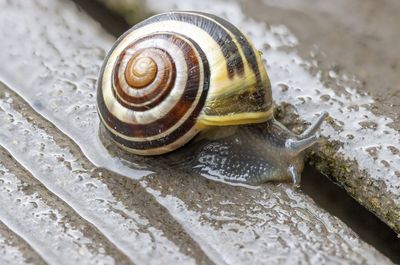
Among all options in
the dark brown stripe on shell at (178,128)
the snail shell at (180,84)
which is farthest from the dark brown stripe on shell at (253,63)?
the dark brown stripe on shell at (178,128)

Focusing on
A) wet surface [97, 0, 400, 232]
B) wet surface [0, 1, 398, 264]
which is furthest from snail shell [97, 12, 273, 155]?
wet surface [97, 0, 400, 232]

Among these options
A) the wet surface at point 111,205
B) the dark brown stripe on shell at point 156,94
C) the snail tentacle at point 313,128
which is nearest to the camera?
the wet surface at point 111,205

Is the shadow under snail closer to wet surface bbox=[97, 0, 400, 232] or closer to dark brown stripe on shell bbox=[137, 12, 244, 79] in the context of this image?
dark brown stripe on shell bbox=[137, 12, 244, 79]

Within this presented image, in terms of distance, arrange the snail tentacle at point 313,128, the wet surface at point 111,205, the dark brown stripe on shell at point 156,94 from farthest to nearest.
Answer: the snail tentacle at point 313,128 → the dark brown stripe on shell at point 156,94 → the wet surface at point 111,205

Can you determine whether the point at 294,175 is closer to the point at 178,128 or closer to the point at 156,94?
the point at 178,128

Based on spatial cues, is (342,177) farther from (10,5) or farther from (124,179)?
(10,5)

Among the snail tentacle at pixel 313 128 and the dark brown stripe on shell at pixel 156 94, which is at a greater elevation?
the snail tentacle at pixel 313 128

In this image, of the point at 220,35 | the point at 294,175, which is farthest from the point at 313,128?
the point at 220,35

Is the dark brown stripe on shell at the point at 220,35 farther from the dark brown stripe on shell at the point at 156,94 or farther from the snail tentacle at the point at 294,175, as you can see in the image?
the snail tentacle at the point at 294,175
